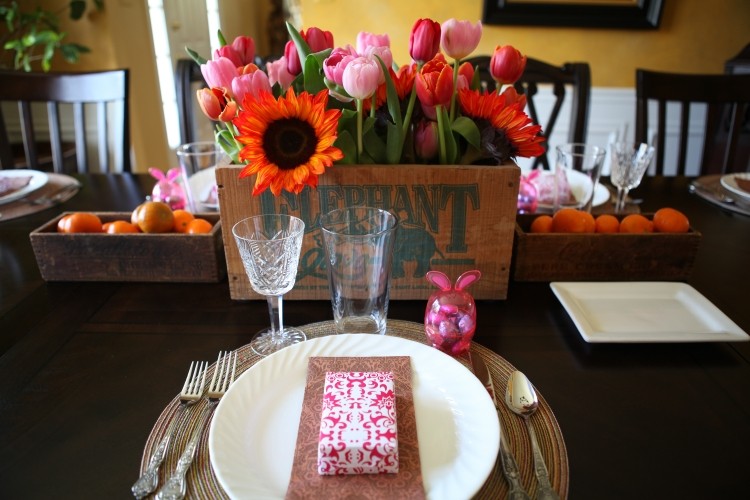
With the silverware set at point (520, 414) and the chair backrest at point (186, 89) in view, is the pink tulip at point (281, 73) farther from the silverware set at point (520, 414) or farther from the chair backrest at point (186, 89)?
the chair backrest at point (186, 89)

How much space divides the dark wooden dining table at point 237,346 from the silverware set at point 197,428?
0.02 metres

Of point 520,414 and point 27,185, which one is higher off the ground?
point 27,185

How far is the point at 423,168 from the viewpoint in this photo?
0.68m

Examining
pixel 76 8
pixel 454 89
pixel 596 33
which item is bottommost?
pixel 454 89

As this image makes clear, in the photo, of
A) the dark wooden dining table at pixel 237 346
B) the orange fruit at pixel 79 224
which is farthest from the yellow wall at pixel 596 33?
the orange fruit at pixel 79 224

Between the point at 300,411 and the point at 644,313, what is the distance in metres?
0.49

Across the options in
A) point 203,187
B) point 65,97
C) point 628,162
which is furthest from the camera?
point 65,97

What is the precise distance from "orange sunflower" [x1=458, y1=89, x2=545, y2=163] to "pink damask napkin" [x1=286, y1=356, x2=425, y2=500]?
0.30 metres

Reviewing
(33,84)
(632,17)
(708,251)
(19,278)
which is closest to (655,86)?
(708,251)

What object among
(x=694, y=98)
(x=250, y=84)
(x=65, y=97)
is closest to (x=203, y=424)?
(x=250, y=84)

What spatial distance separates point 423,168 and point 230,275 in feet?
1.03

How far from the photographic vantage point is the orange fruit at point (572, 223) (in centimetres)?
80

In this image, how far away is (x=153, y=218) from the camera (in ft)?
2.58

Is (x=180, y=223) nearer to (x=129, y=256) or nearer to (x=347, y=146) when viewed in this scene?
(x=129, y=256)
